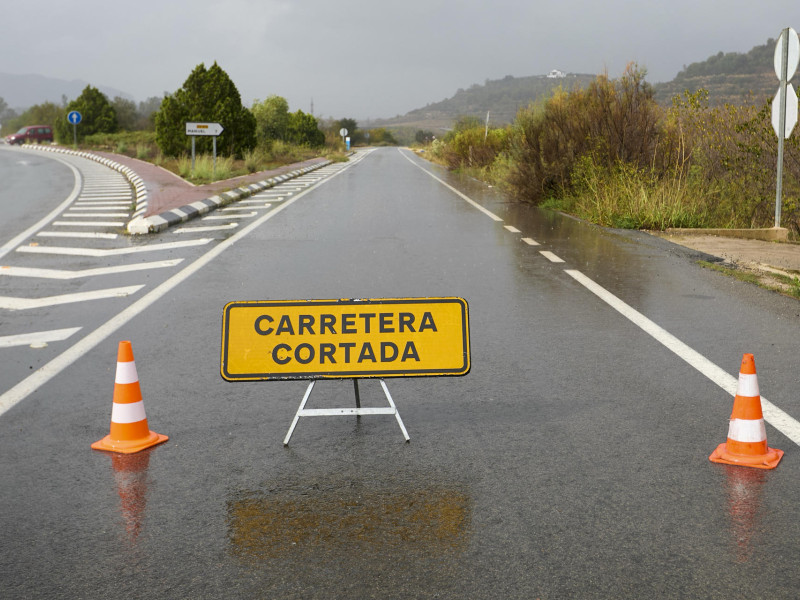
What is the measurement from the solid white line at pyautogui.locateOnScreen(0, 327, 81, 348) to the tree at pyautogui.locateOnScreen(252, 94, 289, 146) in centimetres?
6108

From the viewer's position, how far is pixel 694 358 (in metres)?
6.28

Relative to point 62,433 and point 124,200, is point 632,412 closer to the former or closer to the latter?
point 62,433

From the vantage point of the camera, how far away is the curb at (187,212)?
1467 cm

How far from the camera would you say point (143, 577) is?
3.23 meters

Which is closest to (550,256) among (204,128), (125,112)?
(204,128)

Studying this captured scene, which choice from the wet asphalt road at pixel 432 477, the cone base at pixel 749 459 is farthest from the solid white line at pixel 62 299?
the cone base at pixel 749 459

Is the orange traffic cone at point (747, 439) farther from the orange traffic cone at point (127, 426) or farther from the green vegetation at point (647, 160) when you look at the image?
the green vegetation at point (647, 160)

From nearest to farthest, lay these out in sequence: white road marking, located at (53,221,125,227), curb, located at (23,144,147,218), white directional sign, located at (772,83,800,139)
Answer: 1. white directional sign, located at (772,83,800,139)
2. white road marking, located at (53,221,125,227)
3. curb, located at (23,144,147,218)

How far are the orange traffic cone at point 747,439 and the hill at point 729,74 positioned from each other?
86.1 m

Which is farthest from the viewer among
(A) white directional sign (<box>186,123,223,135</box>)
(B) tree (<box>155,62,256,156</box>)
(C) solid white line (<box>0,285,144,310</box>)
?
(B) tree (<box>155,62,256,156</box>)

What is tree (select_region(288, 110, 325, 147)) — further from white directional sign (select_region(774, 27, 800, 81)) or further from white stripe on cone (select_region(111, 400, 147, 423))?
white stripe on cone (select_region(111, 400, 147, 423))

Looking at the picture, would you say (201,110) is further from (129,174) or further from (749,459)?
(749,459)

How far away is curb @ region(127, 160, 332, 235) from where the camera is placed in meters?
14.7

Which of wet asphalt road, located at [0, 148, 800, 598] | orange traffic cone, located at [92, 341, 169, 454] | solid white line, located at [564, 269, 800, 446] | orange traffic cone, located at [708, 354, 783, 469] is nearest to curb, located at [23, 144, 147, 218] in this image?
solid white line, located at [564, 269, 800, 446]
